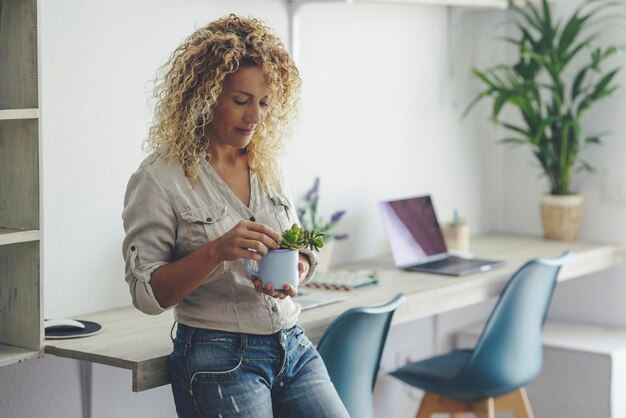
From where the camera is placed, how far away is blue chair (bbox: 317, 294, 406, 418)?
215 centimetres

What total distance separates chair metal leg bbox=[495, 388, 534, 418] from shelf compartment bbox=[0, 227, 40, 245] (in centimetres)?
161

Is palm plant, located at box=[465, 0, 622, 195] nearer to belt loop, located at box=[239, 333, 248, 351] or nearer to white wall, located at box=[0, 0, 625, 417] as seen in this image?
white wall, located at box=[0, 0, 625, 417]

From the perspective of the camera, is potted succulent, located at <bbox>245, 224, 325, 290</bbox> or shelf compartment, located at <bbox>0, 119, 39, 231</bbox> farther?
shelf compartment, located at <bbox>0, 119, 39, 231</bbox>

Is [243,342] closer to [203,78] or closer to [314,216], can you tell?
[203,78]

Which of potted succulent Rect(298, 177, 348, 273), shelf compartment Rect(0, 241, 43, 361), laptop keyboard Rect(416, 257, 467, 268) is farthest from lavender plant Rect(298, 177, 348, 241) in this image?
shelf compartment Rect(0, 241, 43, 361)

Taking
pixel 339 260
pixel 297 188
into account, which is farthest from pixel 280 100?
pixel 339 260

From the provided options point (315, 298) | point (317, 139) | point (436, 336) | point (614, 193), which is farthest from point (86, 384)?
point (614, 193)

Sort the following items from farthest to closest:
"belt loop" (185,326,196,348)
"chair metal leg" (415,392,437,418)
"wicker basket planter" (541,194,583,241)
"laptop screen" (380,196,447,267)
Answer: "wicker basket planter" (541,194,583,241), "laptop screen" (380,196,447,267), "chair metal leg" (415,392,437,418), "belt loop" (185,326,196,348)

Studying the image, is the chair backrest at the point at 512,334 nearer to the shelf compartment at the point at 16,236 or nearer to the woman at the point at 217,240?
the woman at the point at 217,240

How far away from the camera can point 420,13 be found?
3.48 metres

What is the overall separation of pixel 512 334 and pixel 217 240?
1247 mm

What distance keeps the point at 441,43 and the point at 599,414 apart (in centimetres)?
137

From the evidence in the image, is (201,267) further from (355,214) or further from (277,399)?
(355,214)

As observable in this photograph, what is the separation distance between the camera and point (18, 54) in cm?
205
